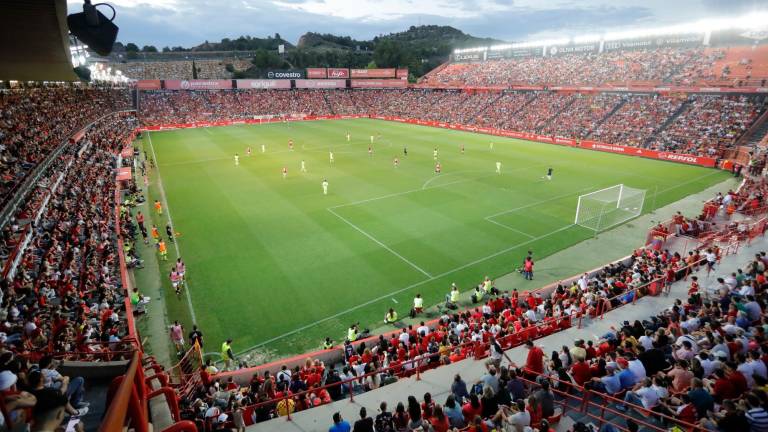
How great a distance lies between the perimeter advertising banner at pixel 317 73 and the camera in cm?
9638

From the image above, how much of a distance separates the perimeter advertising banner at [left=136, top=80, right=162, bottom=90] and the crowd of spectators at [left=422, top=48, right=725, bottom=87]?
185ft

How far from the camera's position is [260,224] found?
1047 inches

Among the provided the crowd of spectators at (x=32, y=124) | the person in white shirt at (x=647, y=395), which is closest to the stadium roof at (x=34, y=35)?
the crowd of spectators at (x=32, y=124)

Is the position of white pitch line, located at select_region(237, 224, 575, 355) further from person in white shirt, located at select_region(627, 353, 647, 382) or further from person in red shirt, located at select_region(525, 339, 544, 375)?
person in white shirt, located at select_region(627, 353, 647, 382)

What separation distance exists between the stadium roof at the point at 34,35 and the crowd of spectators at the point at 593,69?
65568 millimetres

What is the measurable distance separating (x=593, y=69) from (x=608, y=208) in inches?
1996

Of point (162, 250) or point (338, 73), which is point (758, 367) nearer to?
point (162, 250)

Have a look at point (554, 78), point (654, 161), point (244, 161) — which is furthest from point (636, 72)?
point (244, 161)

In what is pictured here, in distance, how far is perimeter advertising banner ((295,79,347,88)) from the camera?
95.9 m

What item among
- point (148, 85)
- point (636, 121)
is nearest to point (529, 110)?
point (636, 121)

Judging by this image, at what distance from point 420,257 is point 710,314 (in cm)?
1272

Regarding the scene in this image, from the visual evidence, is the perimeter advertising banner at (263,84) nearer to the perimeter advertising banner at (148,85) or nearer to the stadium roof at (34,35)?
the perimeter advertising banner at (148,85)

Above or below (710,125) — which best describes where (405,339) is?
below

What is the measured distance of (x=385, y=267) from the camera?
21.1 m
